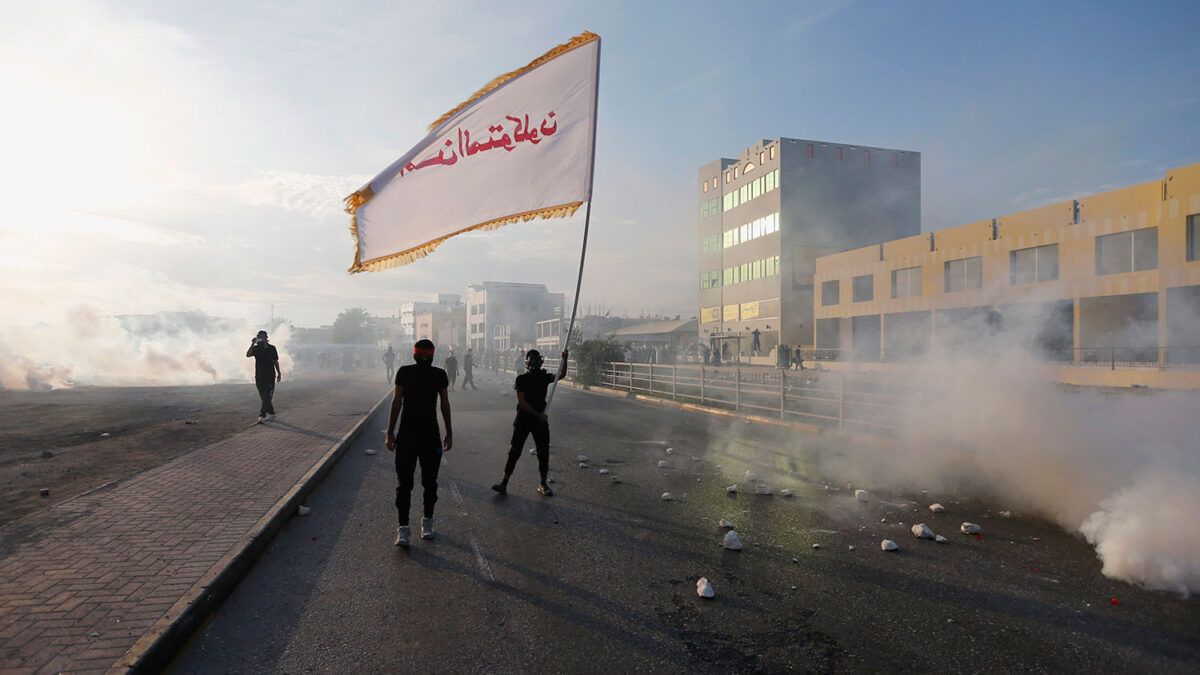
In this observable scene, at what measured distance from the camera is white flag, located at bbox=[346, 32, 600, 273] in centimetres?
606

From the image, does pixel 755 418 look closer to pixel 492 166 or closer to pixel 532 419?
pixel 532 419

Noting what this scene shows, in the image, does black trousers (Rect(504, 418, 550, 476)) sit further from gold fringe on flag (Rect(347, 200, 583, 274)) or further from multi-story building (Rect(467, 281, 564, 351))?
multi-story building (Rect(467, 281, 564, 351))

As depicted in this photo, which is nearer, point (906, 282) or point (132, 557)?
point (132, 557)

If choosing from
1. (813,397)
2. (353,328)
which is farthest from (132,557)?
(353,328)

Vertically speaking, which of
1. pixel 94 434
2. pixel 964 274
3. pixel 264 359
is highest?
pixel 964 274

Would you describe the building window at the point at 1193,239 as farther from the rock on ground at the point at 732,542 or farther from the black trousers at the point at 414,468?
the black trousers at the point at 414,468

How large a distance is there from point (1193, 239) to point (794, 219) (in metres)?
26.8

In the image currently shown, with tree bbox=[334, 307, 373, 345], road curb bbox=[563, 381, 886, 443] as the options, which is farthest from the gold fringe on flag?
tree bbox=[334, 307, 373, 345]

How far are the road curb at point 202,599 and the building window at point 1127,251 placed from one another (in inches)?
1172

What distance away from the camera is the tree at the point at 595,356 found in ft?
79.0

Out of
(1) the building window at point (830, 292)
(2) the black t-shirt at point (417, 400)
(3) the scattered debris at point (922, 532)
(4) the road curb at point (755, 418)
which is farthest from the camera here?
(1) the building window at point (830, 292)

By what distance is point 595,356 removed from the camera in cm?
2425

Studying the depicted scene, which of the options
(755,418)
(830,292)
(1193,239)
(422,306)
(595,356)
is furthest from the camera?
(422,306)

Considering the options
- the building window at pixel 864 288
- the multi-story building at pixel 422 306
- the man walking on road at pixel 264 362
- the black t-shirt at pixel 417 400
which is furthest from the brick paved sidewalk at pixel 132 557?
the multi-story building at pixel 422 306
